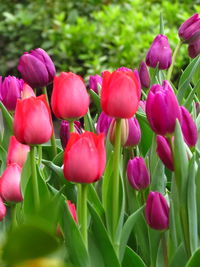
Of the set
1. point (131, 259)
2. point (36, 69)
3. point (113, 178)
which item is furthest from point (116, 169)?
point (36, 69)

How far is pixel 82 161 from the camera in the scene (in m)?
0.65

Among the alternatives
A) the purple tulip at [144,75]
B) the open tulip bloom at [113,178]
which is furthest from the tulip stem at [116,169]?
the purple tulip at [144,75]

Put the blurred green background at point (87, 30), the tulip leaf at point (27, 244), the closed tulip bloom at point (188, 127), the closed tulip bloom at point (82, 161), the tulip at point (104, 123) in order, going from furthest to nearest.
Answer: the blurred green background at point (87, 30) < the tulip at point (104, 123) < the closed tulip bloom at point (188, 127) < the closed tulip bloom at point (82, 161) < the tulip leaf at point (27, 244)

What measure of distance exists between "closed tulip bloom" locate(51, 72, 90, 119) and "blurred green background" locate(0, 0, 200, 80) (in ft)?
8.59

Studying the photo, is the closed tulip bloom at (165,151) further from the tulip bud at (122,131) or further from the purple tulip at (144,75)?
the purple tulip at (144,75)

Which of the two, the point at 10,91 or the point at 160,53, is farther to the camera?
the point at 160,53

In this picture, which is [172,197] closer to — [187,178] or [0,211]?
[187,178]

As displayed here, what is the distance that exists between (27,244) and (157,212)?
50cm

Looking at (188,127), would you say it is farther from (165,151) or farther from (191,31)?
(191,31)

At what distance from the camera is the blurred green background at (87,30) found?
3.96 meters

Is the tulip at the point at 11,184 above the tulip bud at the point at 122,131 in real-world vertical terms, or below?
below

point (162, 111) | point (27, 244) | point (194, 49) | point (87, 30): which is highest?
point (27, 244)

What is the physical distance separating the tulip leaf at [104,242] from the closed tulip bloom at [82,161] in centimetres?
9

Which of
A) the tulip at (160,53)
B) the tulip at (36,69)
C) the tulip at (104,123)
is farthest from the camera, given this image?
the tulip at (160,53)
